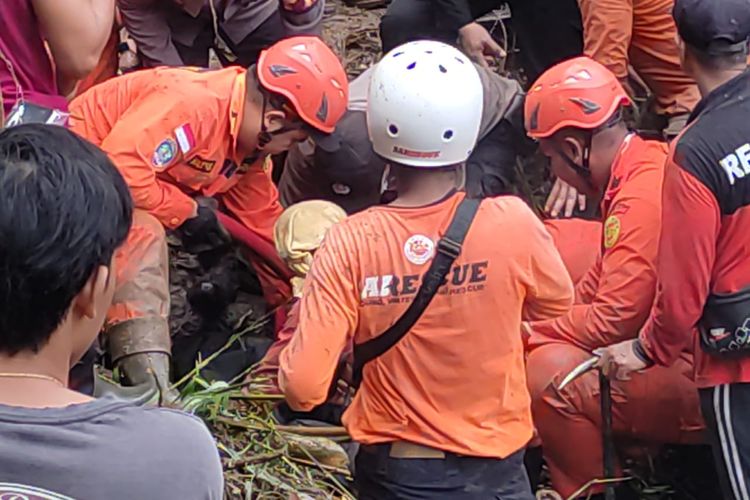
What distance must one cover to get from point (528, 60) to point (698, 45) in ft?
8.71

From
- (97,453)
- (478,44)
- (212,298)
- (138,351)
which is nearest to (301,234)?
(212,298)

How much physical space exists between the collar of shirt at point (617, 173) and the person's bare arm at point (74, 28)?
190 centimetres

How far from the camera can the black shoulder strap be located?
346 cm

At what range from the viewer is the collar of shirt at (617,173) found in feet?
15.2

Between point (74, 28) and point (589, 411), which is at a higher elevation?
point (74, 28)

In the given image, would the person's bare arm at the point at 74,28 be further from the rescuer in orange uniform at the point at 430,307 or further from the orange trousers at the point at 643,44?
the orange trousers at the point at 643,44

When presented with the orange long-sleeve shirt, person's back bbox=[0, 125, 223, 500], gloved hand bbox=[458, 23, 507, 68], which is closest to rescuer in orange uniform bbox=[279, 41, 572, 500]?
the orange long-sleeve shirt

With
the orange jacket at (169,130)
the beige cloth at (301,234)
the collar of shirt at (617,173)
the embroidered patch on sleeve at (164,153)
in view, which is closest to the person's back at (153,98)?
the orange jacket at (169,130)

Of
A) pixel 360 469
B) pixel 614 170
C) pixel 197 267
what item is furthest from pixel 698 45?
pixel 197 267

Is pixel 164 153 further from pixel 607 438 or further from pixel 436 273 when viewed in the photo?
pixel 607 438

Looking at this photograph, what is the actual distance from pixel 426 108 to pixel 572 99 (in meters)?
1.33

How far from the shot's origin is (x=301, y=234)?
15.7 ft

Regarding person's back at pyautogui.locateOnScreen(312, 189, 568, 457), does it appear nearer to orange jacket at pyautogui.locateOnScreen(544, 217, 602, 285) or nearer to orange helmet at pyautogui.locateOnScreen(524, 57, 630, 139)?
orange helmet at pyautogui.locateOnScreen(524, 57, 630, 139)

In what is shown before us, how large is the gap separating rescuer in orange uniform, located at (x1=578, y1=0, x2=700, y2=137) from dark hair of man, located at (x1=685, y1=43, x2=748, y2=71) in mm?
1702
